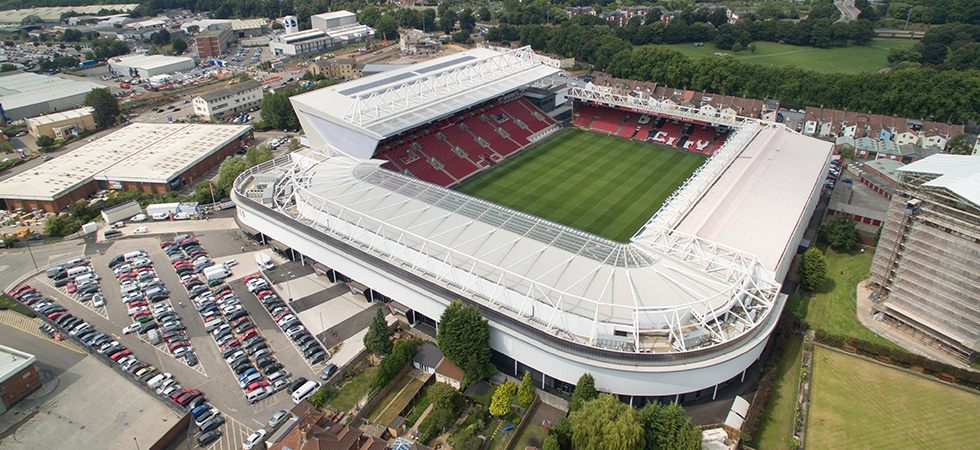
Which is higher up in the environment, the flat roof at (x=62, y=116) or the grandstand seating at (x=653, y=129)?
the grandstand seating at (x=653, y=129)

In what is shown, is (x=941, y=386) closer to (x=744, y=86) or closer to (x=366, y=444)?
(x=366, y=444)

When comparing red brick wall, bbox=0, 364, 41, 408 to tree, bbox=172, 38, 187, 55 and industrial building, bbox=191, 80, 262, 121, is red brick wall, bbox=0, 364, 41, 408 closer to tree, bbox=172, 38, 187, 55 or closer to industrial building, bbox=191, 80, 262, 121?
industrial building, bbox=191, 80, 262, 121

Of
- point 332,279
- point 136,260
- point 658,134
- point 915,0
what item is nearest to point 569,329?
point 332,279

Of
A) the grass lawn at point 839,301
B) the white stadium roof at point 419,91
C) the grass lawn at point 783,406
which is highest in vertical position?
the white stadium roof at point 419,91

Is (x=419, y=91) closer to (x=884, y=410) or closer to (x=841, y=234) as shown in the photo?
(x=841, y=234)

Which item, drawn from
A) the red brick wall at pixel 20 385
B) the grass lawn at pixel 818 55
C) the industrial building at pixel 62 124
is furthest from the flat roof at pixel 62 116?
the grass lawn at pixel 818 55

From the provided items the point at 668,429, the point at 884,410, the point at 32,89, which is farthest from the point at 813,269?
the point at 32,89

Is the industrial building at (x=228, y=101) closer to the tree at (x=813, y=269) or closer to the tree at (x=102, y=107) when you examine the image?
the tree at (x=102, y=107)
